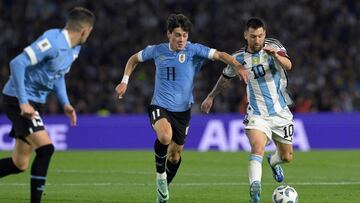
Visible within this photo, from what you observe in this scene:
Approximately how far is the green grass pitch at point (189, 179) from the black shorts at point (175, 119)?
853mm

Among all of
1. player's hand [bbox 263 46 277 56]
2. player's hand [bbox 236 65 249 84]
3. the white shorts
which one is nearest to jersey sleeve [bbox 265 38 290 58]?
player's hand [bbox 263 46 277 56]

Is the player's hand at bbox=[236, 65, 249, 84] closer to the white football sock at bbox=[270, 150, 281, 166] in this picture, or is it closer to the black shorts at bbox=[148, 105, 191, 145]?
the black shorts at bbox=[148, 105, 191, 145]

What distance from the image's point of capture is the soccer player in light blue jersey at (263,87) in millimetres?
11414

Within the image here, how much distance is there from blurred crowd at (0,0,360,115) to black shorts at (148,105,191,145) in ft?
46.2

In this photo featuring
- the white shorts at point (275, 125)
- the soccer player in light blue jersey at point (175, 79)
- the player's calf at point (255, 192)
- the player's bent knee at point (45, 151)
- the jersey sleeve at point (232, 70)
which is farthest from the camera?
the jersey sleeve at point (232, 70)

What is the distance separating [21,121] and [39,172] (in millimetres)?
625

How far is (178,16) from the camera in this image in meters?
11.7

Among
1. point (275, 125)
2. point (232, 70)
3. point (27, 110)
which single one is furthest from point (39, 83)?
point (275, 125)

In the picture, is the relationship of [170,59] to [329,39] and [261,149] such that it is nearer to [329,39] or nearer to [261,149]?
[261,149]

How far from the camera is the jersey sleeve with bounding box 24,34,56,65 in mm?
9633

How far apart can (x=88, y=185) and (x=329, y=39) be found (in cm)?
1572

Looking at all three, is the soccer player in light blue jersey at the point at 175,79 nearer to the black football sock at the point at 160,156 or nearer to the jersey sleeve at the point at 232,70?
the black football sock at the point at 160,156

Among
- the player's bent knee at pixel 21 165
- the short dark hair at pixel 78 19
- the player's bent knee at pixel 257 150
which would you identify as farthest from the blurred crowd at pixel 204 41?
the short dark hair at pixel 78 19

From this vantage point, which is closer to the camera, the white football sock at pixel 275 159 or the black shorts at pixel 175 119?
the black shorts at pixel 175 119
